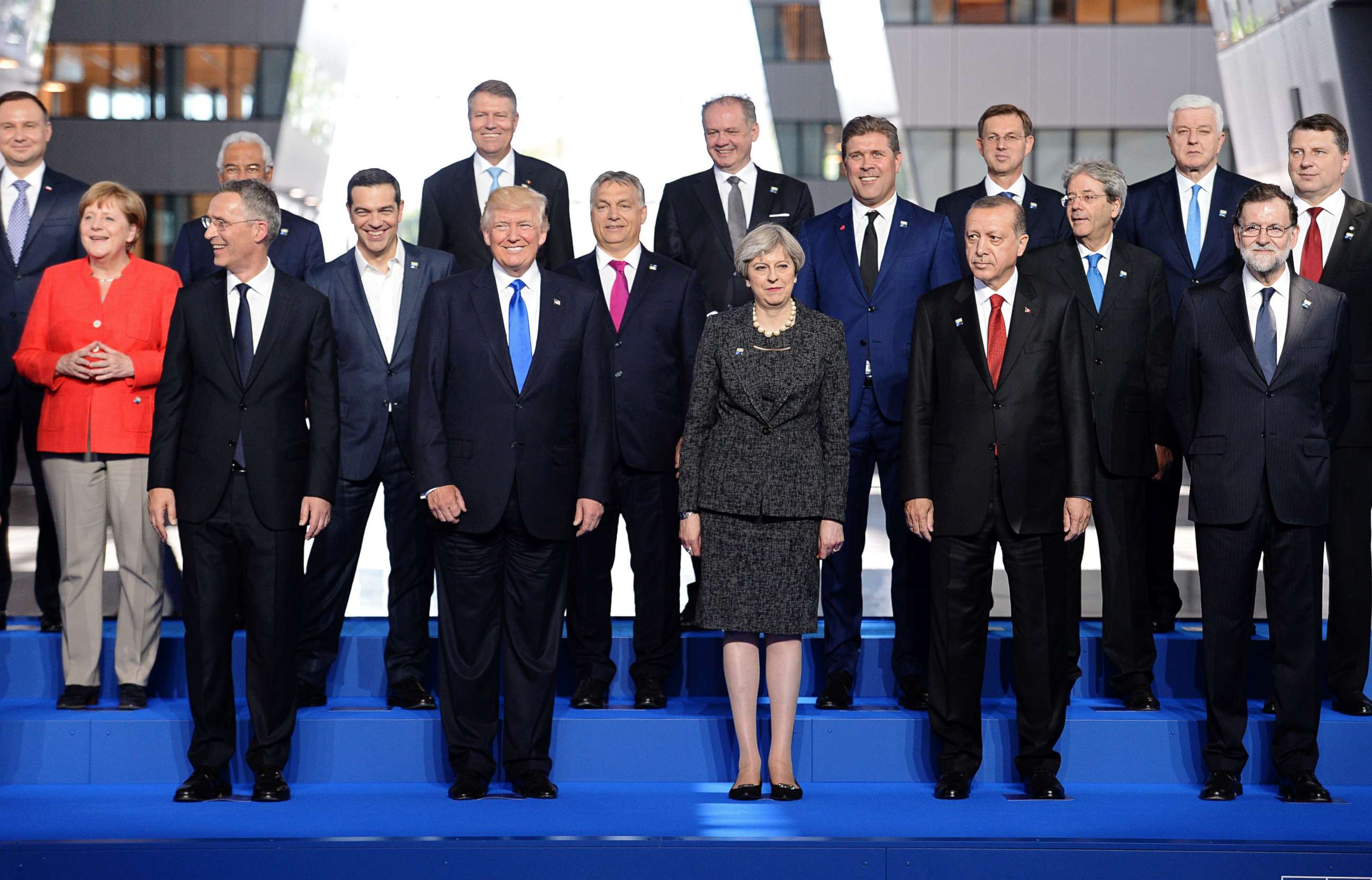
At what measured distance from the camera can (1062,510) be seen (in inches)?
161

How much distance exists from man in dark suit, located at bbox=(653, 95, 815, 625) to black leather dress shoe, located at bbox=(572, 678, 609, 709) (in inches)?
22.4

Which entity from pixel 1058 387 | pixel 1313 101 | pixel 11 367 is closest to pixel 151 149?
pixel 1313 101

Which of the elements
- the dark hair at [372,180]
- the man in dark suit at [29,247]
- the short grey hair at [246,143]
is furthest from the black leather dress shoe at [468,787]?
the short grey hair at [246,143]

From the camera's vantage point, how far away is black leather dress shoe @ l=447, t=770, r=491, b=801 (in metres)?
4.05

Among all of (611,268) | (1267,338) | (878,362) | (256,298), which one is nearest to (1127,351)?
(1267,338)

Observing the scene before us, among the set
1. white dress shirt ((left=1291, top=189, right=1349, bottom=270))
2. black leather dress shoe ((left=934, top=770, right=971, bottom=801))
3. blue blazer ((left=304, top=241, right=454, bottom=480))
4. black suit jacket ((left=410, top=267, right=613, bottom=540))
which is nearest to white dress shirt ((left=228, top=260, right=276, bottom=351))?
blue blazer ((left=304, top=241, right=454, bottom=480))

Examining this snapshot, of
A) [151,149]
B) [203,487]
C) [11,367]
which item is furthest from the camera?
[151,149]

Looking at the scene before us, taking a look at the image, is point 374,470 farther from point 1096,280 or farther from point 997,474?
point 1096,280

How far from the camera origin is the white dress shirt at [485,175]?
510 cm

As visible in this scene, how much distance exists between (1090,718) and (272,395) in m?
2.63

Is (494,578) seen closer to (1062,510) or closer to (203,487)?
(203,487)

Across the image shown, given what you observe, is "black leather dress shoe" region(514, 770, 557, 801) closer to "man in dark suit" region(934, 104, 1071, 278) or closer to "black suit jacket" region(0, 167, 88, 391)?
"man in dark suit" region(934, 104, 1071, 278)

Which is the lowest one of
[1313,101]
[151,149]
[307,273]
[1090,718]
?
[1090,718]

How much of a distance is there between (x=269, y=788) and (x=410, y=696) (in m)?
0.57
